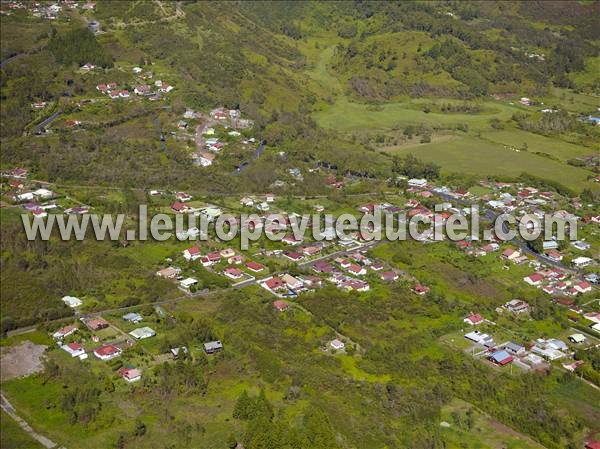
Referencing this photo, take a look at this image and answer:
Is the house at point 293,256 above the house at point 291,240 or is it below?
above

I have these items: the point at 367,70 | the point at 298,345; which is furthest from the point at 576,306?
the point at 367,70

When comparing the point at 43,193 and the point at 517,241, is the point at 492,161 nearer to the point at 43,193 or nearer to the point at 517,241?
the point at 517,241

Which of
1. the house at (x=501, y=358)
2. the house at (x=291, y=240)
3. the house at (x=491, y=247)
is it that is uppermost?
the house at (x=501, y=358)

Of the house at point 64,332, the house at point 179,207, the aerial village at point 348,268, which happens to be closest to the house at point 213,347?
the aerial village at point 348,268

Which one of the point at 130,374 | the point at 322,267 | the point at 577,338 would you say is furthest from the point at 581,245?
the point at 130,374

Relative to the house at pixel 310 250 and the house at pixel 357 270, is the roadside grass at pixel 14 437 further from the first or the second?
the house at pixel 310 250
